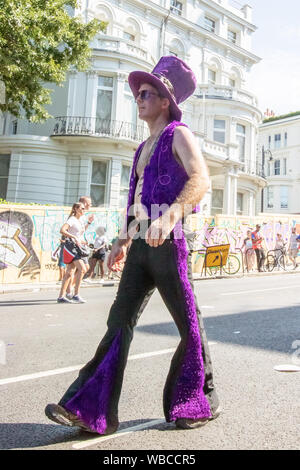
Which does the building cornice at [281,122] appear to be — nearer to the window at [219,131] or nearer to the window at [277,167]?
the window at [277,167]

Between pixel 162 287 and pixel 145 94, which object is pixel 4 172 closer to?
pixel 145 94

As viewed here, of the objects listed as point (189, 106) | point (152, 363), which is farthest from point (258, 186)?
point (152, 363)

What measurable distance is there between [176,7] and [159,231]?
2905 centimetres

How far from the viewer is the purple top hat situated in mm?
2635

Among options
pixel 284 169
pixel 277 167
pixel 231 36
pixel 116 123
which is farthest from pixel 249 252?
pixel 277 167

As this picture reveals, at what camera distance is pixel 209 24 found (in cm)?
2944

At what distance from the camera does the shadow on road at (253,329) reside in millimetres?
4730

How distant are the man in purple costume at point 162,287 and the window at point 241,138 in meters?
26.8

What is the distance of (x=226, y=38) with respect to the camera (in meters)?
30.1

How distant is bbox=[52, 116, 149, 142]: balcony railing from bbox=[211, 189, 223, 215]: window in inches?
312

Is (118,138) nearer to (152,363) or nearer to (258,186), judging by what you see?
(258,186)

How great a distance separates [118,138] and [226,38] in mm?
14844

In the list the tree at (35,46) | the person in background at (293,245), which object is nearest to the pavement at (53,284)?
the person in background at (293,245)

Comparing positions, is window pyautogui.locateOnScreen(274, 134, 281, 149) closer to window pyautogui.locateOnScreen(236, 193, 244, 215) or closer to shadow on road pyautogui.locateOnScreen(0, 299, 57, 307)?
window pyautogui.locateOnScreen(236, 193, 244, 215)
